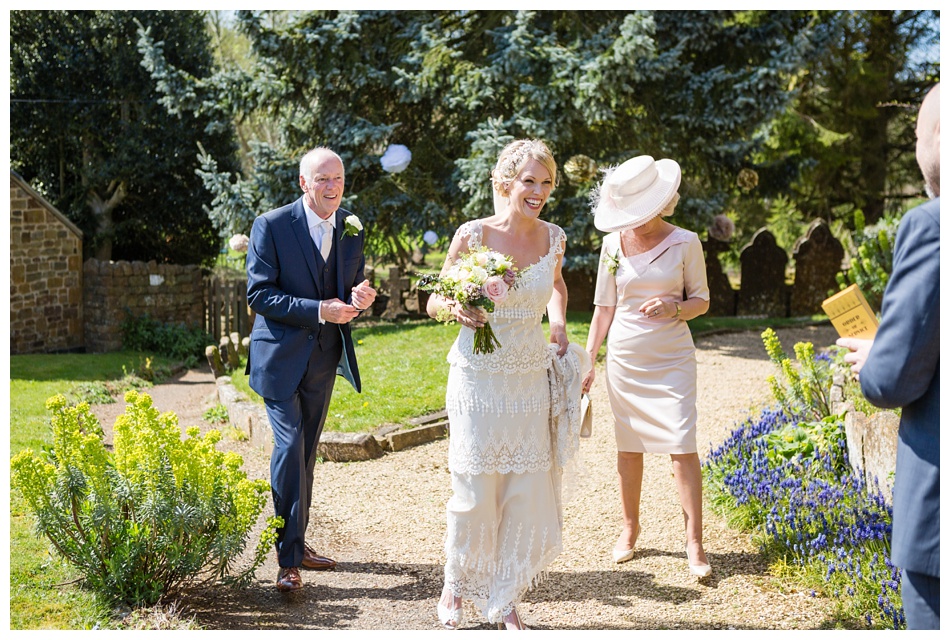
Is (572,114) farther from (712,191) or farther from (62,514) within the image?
(62,514)

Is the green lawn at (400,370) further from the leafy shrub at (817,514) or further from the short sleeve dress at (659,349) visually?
Answer: the short sleeve dress at (659,349)

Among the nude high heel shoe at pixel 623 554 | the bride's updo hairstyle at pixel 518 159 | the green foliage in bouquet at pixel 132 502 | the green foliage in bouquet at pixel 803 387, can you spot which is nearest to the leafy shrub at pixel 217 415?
the green foliage in bouquet at pixel 132 502

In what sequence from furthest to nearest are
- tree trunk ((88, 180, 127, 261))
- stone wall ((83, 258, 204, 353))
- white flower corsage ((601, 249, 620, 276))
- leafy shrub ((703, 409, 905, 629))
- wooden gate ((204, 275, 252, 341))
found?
tree trunk ((88, 180, 127, 261)), wooden gate ((204, 275, 252, 341)), stone wall ((83, 258, 204, 353)), white flower corsage ((601, 249, 620, 276)), leafy shrub ((703, 409, 905, 629))

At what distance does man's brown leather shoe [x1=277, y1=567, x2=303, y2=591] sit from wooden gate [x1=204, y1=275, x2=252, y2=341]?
11365mm

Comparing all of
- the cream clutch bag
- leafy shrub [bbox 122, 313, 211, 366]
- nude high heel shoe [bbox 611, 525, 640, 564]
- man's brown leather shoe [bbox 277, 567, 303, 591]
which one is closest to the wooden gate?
leafy shrub [bbox 122, 313, 211, 366]

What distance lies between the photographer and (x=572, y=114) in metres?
12.3

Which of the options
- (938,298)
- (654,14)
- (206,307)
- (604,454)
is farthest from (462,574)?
(206,307)

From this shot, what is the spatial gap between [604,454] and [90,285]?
11.5 m

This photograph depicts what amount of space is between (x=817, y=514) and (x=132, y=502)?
134 inches

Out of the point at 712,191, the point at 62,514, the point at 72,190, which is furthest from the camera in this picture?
the point at 72,190

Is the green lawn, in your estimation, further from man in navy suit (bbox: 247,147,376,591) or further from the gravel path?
man in navy suit (bbox: 247,147,376,591)

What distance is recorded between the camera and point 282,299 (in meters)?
4.39

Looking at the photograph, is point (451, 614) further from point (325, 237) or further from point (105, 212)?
point (105, 212)

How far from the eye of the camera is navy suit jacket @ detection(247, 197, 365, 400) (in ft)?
14.4
